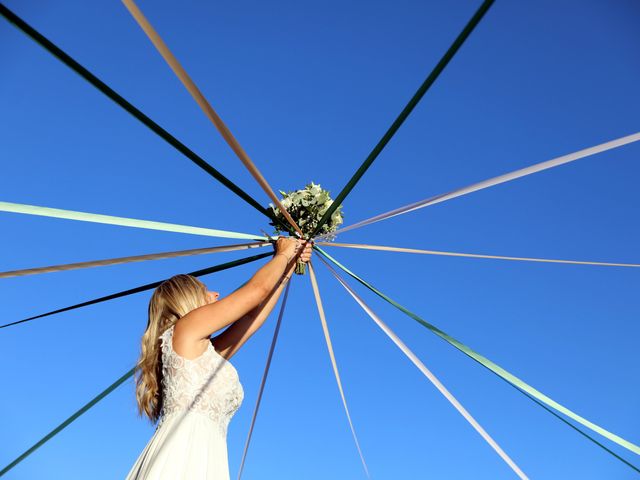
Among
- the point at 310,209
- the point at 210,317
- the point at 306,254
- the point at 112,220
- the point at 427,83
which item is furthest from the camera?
the point at 310,209

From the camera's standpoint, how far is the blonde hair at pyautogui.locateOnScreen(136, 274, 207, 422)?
2914 mm

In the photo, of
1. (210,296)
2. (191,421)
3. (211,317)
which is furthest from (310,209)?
(191,421)

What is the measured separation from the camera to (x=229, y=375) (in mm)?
2912

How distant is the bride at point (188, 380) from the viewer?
2.66 m

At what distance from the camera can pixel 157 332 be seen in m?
2.95

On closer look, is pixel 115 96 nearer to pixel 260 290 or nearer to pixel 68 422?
pixel 260 290

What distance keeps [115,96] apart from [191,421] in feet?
5.16

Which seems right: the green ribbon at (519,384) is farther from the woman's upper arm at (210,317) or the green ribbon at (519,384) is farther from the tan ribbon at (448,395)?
the woman's upper arm at (210,317)

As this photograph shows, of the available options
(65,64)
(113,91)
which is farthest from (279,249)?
(65,64)

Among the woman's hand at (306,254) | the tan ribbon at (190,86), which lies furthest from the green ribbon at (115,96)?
the woman's hand at (306,254)

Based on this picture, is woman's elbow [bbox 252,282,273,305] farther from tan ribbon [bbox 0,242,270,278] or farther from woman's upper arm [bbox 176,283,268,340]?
tan ribbon [bbox 0,242,270,278]

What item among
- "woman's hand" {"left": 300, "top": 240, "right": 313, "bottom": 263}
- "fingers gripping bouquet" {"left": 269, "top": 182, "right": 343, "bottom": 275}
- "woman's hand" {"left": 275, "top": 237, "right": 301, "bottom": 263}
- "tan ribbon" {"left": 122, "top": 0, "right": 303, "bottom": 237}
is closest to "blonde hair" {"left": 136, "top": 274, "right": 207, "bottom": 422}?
"woman's hand" {"left": 275, "top": 237, "right": 301, "bottom": 263}

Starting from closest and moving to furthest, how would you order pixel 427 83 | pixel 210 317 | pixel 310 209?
1. pixel 427 83
2. pixel 210 317
3. pixel 310 209

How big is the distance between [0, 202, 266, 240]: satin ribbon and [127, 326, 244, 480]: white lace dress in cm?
84
